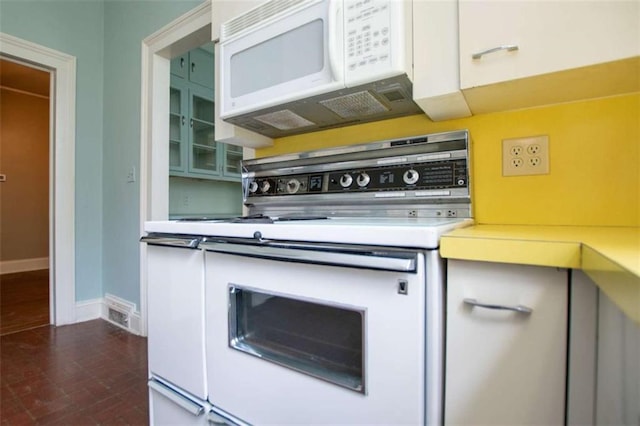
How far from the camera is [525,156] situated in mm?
1011

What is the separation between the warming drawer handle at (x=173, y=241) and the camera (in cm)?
95

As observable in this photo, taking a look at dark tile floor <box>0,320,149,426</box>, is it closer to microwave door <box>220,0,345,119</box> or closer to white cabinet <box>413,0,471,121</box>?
microwave door <box>220,0,345,119</box>

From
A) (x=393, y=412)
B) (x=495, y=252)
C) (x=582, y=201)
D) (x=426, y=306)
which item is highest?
(x=582, y=201)

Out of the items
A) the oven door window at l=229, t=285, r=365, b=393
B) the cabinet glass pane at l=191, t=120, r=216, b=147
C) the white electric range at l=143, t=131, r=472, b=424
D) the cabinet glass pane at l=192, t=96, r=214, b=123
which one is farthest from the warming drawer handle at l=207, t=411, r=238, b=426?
the cabinet glass pane at l=192, t=96, r=214, b=123

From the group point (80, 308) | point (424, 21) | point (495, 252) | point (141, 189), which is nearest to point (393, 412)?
point (495, 252)

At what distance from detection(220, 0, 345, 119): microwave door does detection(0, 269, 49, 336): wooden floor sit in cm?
255

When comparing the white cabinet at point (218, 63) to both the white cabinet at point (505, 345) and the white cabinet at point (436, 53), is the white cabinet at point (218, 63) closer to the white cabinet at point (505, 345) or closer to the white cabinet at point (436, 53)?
the white cabinet at point (436, 53)

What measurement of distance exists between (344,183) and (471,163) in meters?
0.46

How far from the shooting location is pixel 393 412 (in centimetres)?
63

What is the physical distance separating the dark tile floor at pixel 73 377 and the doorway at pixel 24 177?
2216 mm

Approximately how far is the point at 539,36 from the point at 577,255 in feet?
1.82

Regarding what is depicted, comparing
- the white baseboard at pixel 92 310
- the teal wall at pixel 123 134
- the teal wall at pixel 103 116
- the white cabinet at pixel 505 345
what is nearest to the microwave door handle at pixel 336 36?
the white cabinet at pixel 505 345

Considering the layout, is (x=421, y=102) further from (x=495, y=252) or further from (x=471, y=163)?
(x=495, y=252)

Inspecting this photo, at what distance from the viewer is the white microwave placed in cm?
89
